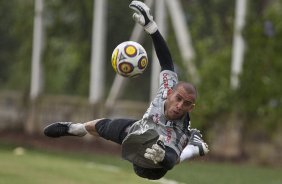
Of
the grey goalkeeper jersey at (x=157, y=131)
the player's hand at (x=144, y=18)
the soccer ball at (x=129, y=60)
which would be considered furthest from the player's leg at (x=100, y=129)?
the player's hand at (x=144, y=18)

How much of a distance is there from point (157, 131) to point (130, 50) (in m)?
1.01

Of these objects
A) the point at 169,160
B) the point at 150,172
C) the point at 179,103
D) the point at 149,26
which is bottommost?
the point at 150,172

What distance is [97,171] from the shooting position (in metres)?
13.9

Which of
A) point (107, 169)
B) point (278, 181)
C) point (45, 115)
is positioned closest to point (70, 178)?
point (107, 169)

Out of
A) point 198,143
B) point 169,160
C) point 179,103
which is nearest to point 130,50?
point 179,103

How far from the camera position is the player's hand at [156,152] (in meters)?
7.69

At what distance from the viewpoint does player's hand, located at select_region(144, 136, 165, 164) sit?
25.2ft

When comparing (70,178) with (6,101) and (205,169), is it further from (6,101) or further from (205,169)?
(6,101)

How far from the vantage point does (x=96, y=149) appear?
19.0 m

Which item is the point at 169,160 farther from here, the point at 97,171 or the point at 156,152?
the point at 97,171

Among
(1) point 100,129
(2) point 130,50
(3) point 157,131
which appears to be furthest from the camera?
(1) point 100,129

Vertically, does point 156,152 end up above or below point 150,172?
above

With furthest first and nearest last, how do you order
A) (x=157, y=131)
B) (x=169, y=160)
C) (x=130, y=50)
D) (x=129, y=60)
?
(x=130, y=50) < (x=129, y=60) < (x=157, y=131) < (x=169, y=160)

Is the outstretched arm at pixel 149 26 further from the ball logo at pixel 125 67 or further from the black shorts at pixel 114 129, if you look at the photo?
the black shorts at pixel 114 129
